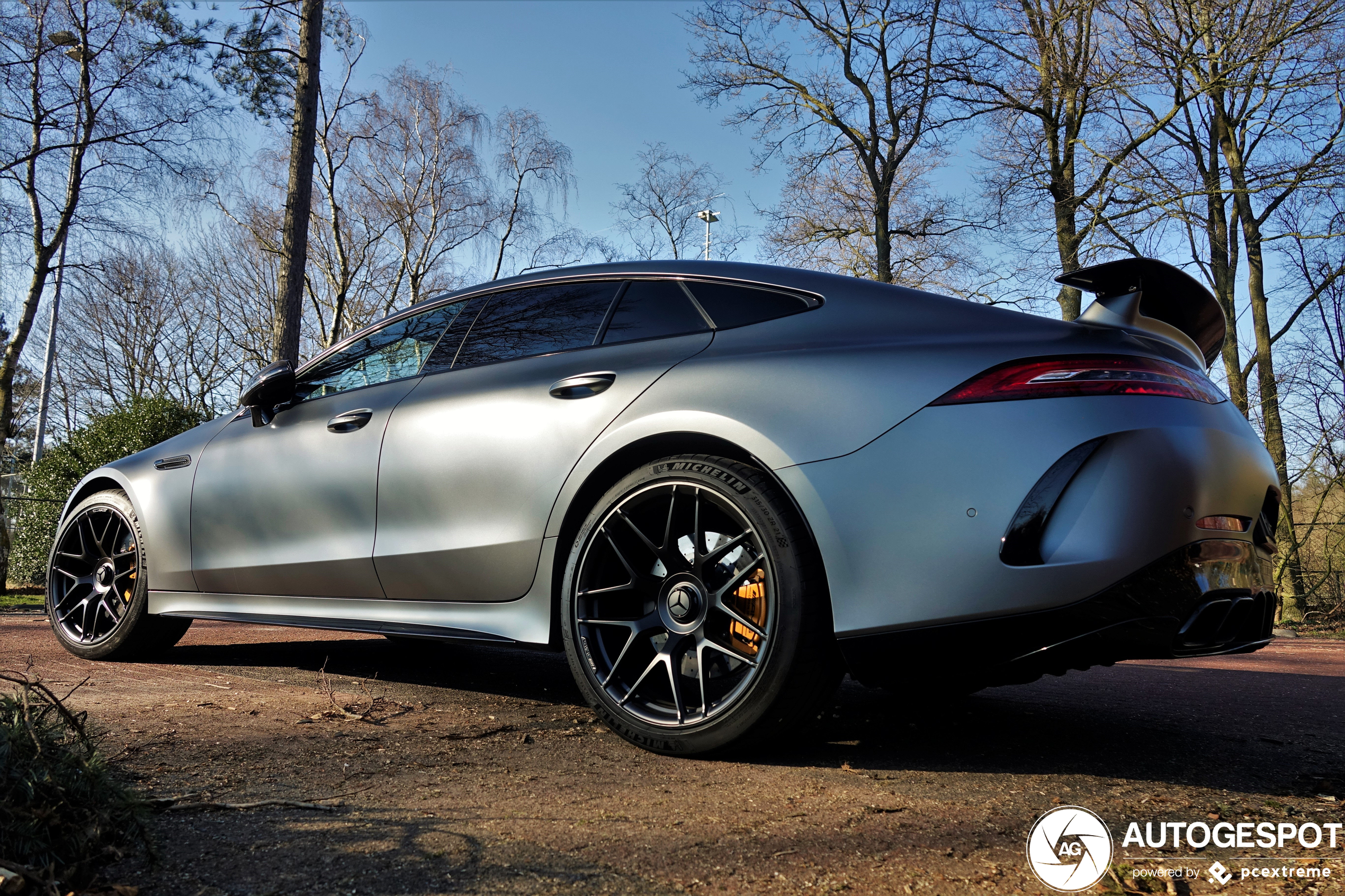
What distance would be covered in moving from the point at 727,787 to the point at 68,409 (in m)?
38.5

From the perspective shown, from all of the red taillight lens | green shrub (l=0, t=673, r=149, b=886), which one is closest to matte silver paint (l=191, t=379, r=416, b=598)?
green shrub (l=0, t=673, r=149, b=886)

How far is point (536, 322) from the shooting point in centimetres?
336

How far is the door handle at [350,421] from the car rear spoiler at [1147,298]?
8.11ft

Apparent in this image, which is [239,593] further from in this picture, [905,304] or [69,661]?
[905,304]

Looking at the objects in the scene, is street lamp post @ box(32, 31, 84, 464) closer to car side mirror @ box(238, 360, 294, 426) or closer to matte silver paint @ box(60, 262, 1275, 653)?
car side mirror @ box(238, 360, 294, 426)

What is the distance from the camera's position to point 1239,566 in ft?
7.47

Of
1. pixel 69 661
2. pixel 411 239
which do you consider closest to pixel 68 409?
pixel 411 239

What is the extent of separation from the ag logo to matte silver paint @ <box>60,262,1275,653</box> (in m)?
0.45

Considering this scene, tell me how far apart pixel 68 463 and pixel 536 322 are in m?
13.2

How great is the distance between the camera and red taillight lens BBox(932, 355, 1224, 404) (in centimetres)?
223

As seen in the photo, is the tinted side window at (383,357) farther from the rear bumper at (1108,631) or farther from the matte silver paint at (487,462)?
the rear bumper at (1108,631)

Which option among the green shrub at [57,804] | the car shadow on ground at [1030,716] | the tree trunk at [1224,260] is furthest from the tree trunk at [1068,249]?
the green shrub at [57,804]

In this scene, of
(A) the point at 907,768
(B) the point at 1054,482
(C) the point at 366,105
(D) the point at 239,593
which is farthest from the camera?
(C) the point at 366,105

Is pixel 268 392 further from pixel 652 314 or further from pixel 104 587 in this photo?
pixel 652 314
